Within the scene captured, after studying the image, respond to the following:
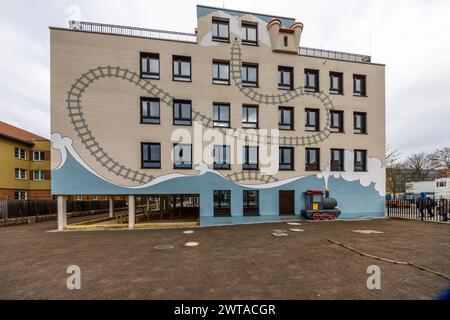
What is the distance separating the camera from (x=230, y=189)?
15.8 meters

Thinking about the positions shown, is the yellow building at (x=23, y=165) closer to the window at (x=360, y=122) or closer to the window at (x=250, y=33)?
the window at (x=250, y=33)

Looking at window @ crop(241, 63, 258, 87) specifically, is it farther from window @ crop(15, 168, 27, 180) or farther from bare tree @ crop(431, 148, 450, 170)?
bare tree @ crop(431, 148, 450, 170)

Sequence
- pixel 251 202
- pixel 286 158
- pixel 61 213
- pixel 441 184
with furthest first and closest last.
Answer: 1. pixel 441 184
2. pixel 286 158
3. pixel 251 202
4. pixel 61 213

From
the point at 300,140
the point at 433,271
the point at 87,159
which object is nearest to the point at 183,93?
the point at 87,159

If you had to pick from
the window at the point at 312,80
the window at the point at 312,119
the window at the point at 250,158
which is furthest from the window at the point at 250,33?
the window at the point at 250,158

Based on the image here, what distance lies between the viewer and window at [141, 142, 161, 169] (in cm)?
1495

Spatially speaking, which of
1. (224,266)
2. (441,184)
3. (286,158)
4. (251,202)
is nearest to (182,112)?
(251,202)

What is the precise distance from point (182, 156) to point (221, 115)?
435cm

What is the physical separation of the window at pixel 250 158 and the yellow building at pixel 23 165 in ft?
101

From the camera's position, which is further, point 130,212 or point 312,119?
point 312,119

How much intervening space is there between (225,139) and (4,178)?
99.1ft

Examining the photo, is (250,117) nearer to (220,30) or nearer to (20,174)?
(220,30)

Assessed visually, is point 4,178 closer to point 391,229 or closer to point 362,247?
point 362,247

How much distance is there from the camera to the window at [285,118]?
667 inches
